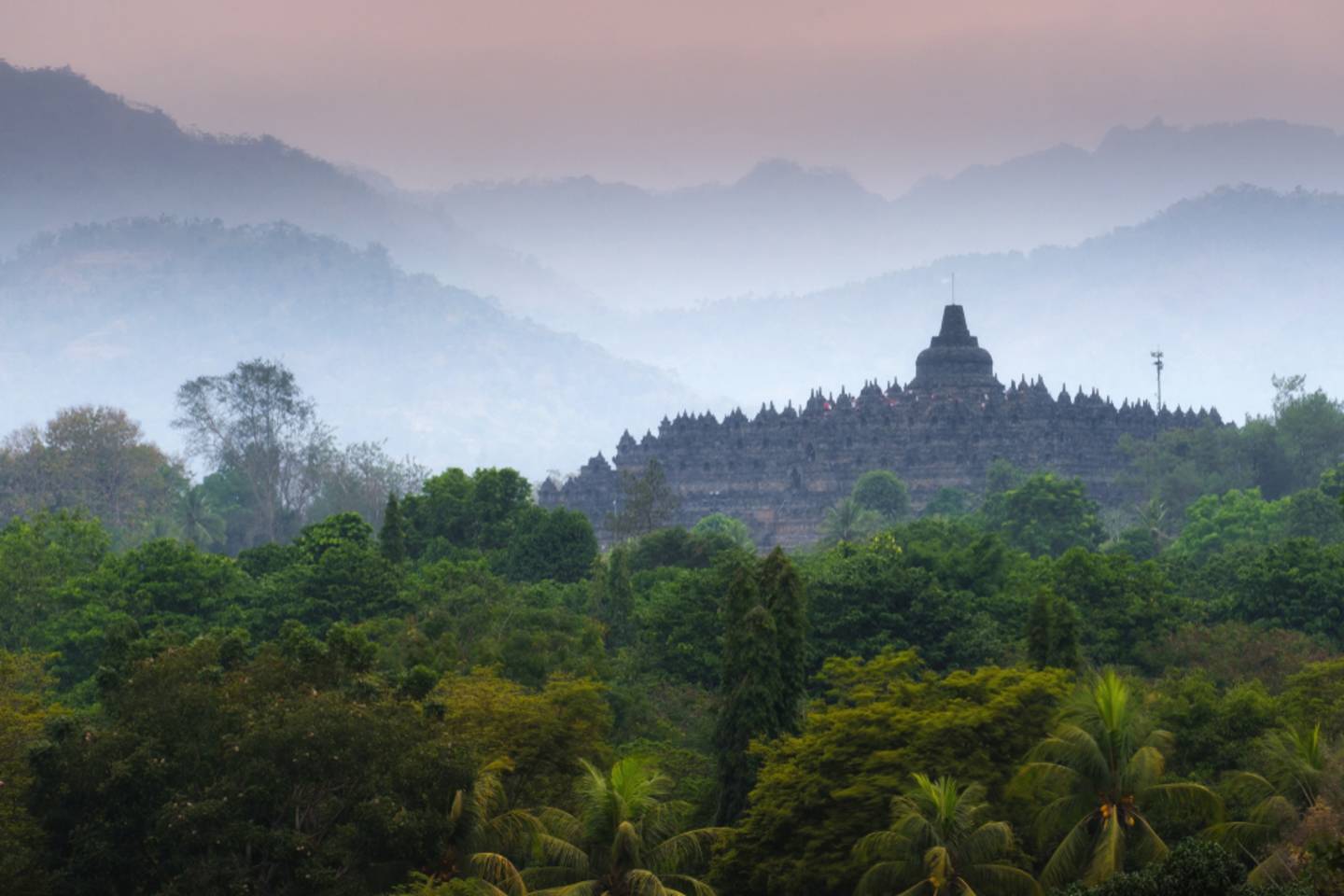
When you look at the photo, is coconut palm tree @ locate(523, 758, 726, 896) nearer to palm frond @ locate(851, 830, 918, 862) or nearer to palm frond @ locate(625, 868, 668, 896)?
palm frond @ locate(625, 868, 668, 896)

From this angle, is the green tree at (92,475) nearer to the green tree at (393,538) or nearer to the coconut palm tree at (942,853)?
the green tree at (393,538)

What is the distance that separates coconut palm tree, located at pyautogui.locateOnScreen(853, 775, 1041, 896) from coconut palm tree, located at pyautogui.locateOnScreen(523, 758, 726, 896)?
A: 3.20 m

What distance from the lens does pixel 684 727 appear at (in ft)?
166

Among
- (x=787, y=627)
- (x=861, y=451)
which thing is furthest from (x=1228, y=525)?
(x=787, y=627)

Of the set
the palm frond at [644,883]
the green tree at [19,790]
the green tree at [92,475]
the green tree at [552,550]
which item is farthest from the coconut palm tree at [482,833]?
the green tree at [92,475]

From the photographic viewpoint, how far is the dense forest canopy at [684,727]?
33.9m

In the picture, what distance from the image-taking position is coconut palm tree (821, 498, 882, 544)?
299 ft

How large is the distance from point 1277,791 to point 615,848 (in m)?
11.1

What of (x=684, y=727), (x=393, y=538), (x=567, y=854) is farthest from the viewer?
(x=393, y=538)

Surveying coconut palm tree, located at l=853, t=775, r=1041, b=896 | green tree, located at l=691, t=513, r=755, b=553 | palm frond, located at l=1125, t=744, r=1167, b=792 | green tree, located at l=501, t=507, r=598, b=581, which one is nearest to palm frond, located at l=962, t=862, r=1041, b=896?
coconut palm tree, located at l=853, t=775, r=1041, b=896

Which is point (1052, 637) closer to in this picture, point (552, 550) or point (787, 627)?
point (787, 627)

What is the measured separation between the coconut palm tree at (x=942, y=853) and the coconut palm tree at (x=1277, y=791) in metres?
3.46

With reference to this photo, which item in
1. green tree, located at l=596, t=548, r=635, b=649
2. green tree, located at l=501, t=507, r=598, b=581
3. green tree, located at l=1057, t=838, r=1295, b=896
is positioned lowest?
green tree, located at l=1057, t=838, r=1295, b=896

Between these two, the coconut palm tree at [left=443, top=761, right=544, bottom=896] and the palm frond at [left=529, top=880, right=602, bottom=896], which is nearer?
the palm frond at [left=529, top=880, right=602, bottom=896]
